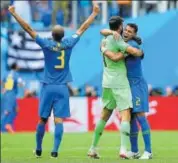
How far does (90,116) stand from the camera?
28.8 meters

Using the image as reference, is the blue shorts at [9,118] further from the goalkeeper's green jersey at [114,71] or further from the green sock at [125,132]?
the green sock at [125,132]

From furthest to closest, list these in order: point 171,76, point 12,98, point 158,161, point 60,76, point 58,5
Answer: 1. point 58,5
2. point 171,76
3. point 12,98
4. point 60,76
5. point 158,161

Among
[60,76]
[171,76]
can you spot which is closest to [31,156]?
[60,76]

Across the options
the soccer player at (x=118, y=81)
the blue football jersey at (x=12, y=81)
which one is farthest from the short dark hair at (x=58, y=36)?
the blue football jersey at (x=12, y=81)

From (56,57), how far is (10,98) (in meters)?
11.8

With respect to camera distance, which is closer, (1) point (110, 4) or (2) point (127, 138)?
(2) point (127, 138)

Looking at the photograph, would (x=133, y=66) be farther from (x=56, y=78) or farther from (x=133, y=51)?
(x=56, y=78)

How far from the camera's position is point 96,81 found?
1283 inches

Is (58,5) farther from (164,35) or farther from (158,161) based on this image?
(158,161)

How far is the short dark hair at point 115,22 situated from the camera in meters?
15.3

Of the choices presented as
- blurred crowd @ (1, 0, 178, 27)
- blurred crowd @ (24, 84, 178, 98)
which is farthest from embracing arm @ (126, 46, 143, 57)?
blurred crowd @ (1, 0, 178, 27)

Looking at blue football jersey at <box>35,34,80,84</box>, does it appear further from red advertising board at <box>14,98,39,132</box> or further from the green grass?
red advertising board at <box>14,98,39,132</box>

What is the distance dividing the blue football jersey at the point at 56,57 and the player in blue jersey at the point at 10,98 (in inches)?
398

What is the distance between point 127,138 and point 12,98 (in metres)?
12.5
